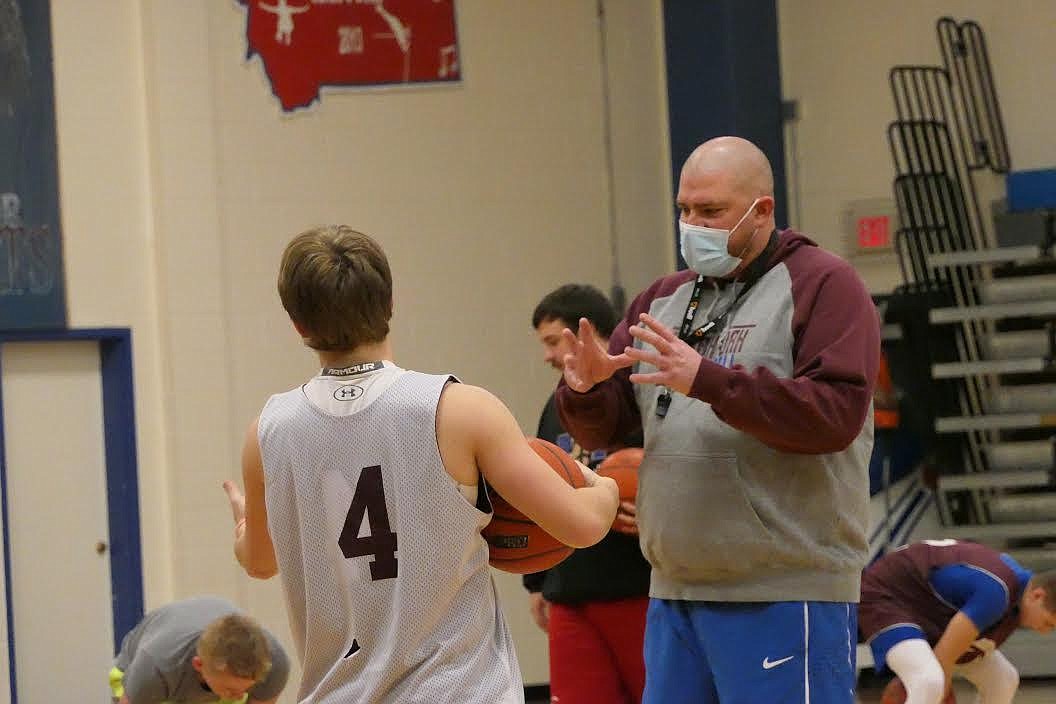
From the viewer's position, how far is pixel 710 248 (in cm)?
322

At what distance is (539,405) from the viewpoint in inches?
330

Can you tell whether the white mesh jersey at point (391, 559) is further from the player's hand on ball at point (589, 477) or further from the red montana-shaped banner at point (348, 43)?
the red montana-shaped banner at point (348, 43)

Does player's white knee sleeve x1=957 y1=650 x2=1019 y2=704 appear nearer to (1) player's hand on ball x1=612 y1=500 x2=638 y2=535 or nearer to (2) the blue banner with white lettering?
(1) player's hand on ball x1=612 y1=500 x2=638 y2=535

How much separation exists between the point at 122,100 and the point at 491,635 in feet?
18.7

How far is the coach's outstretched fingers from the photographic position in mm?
2925

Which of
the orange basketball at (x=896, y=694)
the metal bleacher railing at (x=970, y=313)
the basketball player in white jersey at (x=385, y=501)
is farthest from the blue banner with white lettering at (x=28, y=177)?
the basketball player in white jersey at (x=385, y=501)

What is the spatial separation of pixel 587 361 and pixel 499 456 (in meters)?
0.90

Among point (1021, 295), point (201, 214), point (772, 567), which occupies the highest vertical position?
point (201, 214)

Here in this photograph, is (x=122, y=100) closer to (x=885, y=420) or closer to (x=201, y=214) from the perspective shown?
(x=201, y=214)

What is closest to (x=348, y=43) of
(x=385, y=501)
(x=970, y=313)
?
(x=970, y=313)

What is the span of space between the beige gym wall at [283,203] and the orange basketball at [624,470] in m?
3.86

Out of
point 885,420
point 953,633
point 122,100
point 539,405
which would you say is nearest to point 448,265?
point 539,405

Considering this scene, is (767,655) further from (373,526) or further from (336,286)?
(336,286)

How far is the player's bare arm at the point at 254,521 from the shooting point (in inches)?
98.0
